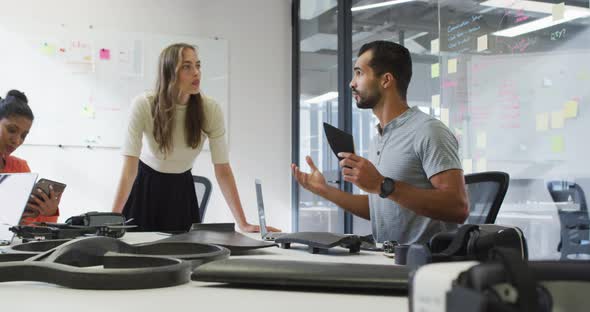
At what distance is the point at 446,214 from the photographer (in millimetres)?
1712

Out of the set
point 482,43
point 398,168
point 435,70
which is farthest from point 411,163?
point 435,70

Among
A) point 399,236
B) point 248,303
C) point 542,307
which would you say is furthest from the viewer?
point 399,236

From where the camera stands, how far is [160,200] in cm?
254

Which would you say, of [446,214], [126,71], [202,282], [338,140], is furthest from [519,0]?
[126,71]

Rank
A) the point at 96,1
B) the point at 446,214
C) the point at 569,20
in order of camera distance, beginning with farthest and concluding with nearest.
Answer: the point at 96,1
the point at 569,20
the point at 446,214

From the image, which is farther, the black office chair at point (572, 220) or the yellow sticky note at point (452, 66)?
the yellow sticky note at point (452, 66)

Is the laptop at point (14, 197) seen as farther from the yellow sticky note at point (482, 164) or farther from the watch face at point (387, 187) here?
the yellow sticky note at point (482, 164)

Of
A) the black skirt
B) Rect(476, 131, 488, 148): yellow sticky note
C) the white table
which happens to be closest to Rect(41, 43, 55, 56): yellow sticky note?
the black skirt

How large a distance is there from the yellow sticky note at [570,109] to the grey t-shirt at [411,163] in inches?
32.9

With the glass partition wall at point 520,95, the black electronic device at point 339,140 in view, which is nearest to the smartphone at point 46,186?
the black electronic device at point 339,140

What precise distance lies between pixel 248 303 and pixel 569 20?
2297 millimetres

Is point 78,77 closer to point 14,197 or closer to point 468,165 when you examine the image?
point 468,165

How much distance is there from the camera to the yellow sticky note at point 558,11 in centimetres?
244

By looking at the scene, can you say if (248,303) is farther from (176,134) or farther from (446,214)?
(176,134)
